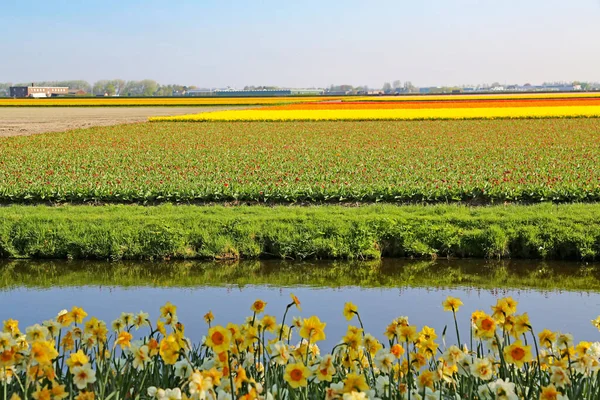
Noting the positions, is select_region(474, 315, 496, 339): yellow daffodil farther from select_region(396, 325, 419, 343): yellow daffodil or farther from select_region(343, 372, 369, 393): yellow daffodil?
select_region(343, 372, 369, 393): yellow daffodil

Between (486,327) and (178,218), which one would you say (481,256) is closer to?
(178,218)

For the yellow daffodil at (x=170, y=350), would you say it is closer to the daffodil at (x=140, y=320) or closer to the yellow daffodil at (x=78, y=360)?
the yellow daffodil at (x=78, y=360)

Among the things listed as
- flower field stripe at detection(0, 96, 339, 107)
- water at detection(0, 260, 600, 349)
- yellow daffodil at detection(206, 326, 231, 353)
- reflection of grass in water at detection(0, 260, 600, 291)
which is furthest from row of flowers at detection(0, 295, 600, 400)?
flower field stripe at detection(0, 96, 339, 107)

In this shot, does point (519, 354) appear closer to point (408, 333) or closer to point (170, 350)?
point (408, 333)

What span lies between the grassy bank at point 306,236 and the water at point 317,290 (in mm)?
391

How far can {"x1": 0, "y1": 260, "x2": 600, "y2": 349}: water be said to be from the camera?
29.4ft

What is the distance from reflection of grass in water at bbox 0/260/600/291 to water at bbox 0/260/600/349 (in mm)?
15

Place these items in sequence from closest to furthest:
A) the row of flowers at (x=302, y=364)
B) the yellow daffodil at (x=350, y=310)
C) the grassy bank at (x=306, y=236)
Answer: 1. the row of flowers at (x=302, y=364)
2. the yellow daffodil at (x=350, y=310)
3. the grassy bank at (x=306, y=236)

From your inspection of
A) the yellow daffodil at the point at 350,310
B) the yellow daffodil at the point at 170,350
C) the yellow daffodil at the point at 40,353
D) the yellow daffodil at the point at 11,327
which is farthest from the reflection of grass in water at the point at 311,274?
the yellow daffodil at the point at 40,353

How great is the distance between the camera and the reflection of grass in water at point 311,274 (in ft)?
→ 35.8

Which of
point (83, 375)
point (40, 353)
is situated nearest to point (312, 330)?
point (83, 375)

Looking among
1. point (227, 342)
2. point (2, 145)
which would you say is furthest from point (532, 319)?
point (2, 145)

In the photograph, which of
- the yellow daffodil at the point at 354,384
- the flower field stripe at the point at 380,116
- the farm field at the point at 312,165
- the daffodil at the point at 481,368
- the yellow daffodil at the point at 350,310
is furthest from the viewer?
the flower field stripe at the point at 380,116

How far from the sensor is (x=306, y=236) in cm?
1277
